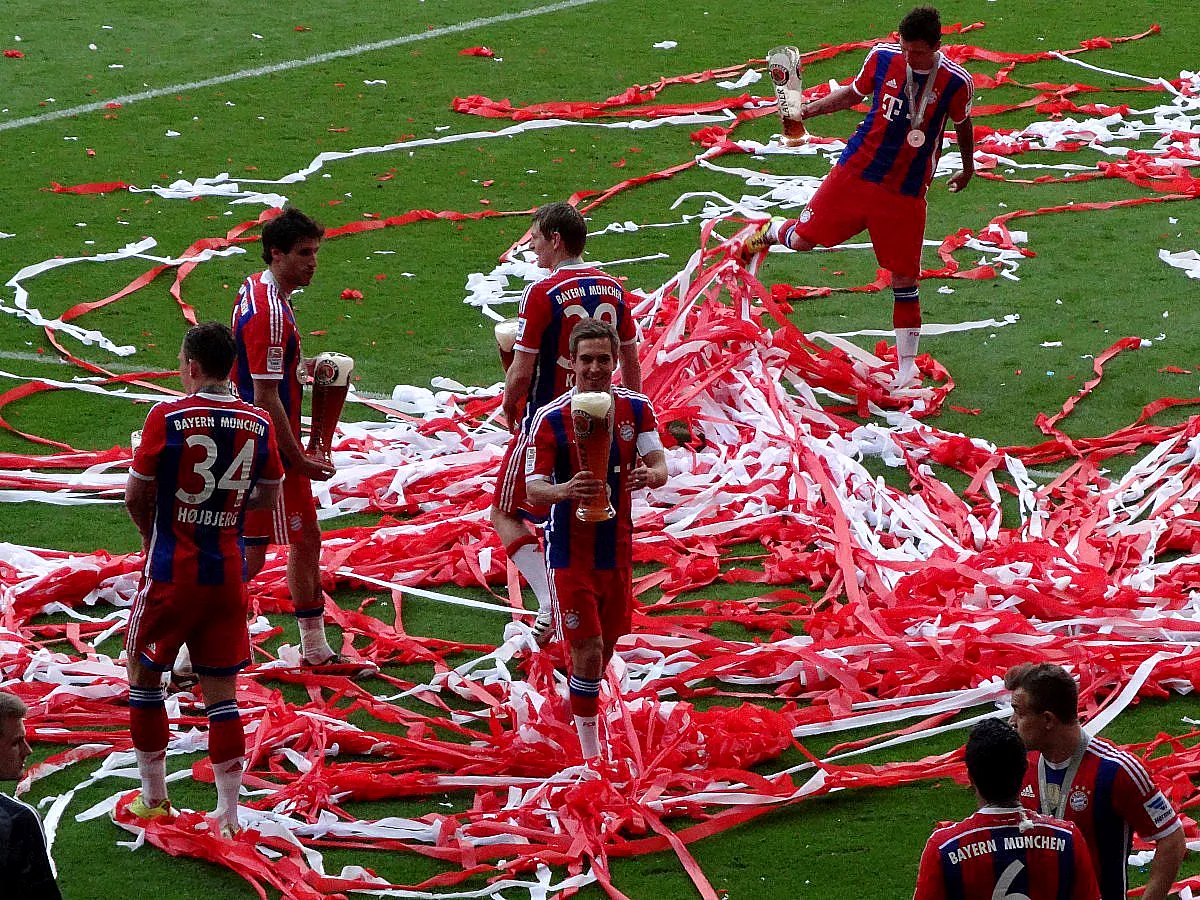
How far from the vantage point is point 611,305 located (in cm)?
650

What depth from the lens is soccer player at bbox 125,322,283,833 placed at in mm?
5238

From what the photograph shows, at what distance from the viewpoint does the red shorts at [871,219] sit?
30.0 feet

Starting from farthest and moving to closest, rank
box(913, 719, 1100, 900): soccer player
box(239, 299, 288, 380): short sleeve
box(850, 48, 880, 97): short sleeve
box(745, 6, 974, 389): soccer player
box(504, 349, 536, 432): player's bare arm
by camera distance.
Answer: box(850, 48, 880, 97): short sleeve → box(745, 6, 974, 389): soccer player → box(504, 349, 536, 432): player's bare arm → box(239, 299, 288, 380): short sleeve → box(913, 719, 1100, 900): soccer player

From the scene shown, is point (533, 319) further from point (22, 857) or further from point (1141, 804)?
point (22, 857)

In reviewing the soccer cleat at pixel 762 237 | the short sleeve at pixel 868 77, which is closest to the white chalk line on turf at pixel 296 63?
the soccer cleat at pixel 762 237

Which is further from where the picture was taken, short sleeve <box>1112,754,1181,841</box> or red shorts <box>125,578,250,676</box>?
red shorts <box>125,578,250,676</box>

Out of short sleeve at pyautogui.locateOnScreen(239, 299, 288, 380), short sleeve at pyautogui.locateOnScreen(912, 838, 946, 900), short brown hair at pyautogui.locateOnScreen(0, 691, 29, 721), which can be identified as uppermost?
short sleeve at pyautogui.locateOnScreen(239, 299, 288, 380)

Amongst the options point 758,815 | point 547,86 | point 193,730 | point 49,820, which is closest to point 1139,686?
point 758,815

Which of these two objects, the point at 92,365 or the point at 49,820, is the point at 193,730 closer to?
the point at 49,820

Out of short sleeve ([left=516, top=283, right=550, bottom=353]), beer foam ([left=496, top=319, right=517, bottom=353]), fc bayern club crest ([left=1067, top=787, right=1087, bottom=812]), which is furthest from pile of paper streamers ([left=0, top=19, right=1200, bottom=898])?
fc bayern club crest ([left=1067, top=787, right=1087, bottom=812])

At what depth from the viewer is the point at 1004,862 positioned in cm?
361

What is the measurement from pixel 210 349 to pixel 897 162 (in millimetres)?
4853

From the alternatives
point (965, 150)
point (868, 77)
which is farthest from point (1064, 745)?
point (965, 150)

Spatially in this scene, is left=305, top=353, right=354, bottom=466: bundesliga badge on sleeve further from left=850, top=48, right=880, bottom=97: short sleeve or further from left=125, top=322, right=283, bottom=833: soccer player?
left=850, top=48, right=880, bottom=97: short sleeve
